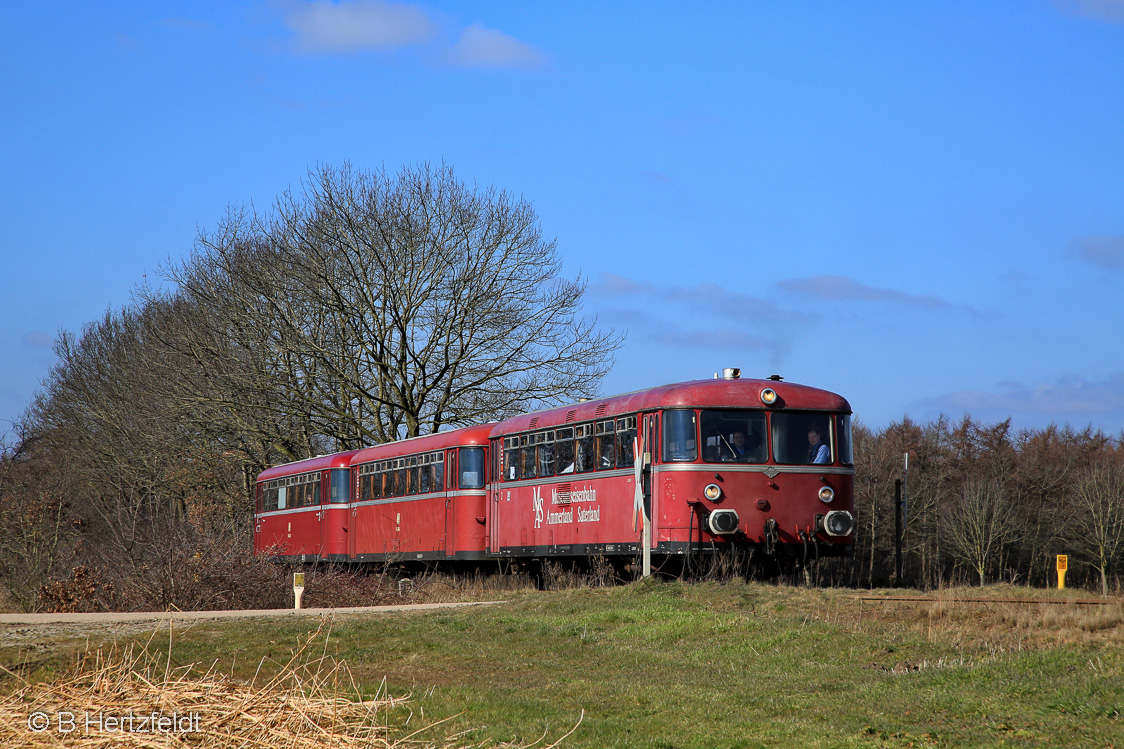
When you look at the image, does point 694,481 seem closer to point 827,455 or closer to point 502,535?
point 827,455

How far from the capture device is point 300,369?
35.4 meters

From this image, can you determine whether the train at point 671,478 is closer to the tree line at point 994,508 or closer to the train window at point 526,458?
the train window at point 526,458

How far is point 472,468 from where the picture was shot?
23.7 metres

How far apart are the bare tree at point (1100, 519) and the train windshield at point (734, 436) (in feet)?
137

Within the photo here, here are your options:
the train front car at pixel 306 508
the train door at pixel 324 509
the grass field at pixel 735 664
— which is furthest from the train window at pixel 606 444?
the train door at pixel 324 509

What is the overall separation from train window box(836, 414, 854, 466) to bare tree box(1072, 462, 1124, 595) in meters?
40.5

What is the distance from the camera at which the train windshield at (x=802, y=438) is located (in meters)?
18.1

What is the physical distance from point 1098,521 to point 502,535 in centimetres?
4209

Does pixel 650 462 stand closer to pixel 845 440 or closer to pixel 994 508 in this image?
pixel 845 440

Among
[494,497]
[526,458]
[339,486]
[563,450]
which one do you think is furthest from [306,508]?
[563,450]

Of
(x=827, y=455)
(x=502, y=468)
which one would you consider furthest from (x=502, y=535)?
(x=827, y=455)

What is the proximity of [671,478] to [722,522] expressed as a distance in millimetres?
1010

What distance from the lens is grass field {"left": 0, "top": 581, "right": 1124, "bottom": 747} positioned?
7.33 meters

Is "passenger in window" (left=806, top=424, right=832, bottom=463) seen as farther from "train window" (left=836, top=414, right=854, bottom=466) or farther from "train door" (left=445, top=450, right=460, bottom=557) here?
"train door" (left=445, top=450, right=460, bottom=557)
